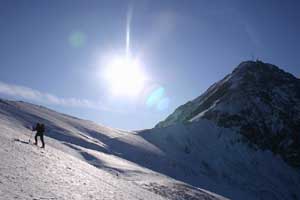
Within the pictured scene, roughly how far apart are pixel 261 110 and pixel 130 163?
84.4 metres

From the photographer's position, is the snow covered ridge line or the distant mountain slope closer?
the distant mountain slope

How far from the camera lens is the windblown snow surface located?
62.6 feet

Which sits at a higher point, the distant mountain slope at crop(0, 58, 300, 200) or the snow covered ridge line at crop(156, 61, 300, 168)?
the snow covered ridge line at crop(156, 61, 300, 168)

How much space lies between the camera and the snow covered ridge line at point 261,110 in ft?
362

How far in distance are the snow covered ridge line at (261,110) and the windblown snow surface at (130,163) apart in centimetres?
668

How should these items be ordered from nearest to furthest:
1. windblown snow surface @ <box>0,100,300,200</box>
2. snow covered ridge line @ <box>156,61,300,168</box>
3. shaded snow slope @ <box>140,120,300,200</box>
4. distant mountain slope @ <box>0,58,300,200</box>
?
windblown snow surface @ <box>0,100,300,200</box> → distant mountain slope @ <box>0,58,300,200</box> → shaded snow slope @ <box>140,120,300,200</box> → snow covered ridge line @ <box>156,61,300,168</box>

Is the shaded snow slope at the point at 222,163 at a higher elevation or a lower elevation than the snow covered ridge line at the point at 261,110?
lower

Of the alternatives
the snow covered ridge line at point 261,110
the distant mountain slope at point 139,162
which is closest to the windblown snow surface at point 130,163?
the distant mountain slope at point 139,162

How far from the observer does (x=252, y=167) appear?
3676 inches

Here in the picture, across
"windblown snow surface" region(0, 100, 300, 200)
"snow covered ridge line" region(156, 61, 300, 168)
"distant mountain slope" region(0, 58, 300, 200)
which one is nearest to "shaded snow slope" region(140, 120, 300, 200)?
"distant mountain slope" region(0, 58, 300, 200)

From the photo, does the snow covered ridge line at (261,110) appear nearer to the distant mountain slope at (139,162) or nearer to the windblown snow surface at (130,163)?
the distant mountain slope at (139,162)

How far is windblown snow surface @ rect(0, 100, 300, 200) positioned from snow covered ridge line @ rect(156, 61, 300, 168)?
6679 mm

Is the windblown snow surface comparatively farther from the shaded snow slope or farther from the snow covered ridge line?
the snow covered ridge line

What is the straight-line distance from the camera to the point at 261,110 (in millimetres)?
121750
